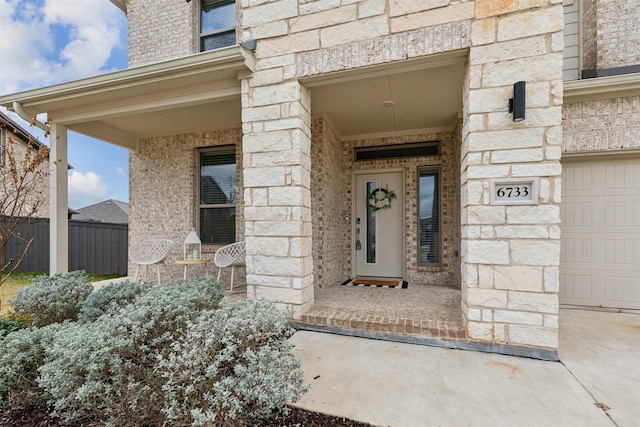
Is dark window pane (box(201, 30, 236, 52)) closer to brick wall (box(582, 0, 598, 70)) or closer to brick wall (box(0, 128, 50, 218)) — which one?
brick wall (box(0, 128, 50, 218))

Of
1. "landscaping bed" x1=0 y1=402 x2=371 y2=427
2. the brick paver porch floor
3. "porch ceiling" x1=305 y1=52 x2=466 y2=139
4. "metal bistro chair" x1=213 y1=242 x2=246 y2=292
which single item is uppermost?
"porch ceiling" x1=305 y1=52 x2=466 y2=139

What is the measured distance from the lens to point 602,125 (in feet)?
11.2

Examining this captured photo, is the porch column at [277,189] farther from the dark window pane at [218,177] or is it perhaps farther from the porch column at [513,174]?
the dark window pane at [218,177]

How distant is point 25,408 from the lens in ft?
5.76

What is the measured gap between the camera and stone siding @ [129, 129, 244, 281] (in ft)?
17.3

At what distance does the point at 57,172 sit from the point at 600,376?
254 inches

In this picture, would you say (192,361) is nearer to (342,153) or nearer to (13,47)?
(342,153)

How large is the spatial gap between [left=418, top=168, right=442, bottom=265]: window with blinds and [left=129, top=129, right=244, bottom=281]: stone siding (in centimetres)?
327

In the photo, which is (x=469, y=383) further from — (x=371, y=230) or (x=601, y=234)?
(x=371, y=230)

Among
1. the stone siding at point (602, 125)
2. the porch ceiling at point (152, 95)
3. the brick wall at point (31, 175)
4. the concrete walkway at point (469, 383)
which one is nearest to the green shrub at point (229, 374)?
the concrete walkway at point (469, 383)

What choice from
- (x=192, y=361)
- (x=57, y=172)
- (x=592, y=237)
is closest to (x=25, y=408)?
(x=192, y=361)

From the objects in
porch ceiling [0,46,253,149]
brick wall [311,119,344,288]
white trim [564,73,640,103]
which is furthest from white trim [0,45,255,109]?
white trim [564,73,640,103]

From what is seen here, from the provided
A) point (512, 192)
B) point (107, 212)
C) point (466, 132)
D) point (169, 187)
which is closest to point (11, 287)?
point (169, 187)

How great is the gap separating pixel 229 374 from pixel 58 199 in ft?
14.5
